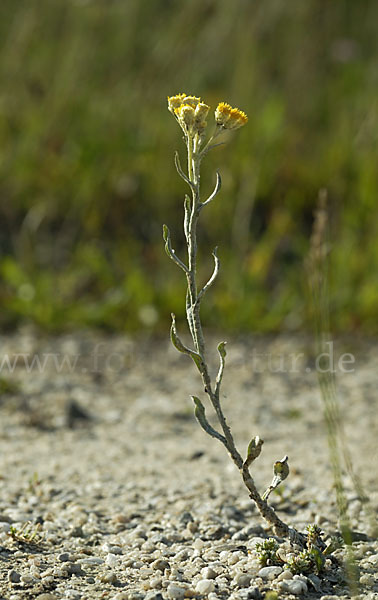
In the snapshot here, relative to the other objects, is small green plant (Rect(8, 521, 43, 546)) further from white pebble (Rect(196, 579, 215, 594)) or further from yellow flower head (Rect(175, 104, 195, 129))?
yellow flower head (Rect(175, 104, 195, 129))

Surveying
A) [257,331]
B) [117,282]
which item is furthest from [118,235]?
[257,331]

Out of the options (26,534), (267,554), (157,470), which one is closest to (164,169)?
(157,470)

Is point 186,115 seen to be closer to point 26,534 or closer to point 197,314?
point 197,314

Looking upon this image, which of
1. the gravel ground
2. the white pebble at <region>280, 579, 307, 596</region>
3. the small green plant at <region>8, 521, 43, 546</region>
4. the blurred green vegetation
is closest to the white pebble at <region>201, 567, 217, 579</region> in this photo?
the gravel ground

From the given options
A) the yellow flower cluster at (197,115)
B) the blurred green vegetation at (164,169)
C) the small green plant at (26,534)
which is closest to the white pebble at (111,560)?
the small green plant at (26,534)

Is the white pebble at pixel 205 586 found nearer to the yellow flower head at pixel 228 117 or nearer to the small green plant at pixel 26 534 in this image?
the small green plant at pixel 26 534

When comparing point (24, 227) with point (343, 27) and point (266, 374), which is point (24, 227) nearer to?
point (266, 374)

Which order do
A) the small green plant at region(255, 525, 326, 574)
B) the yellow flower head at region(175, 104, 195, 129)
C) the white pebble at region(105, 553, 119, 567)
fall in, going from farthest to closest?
the white pebble at region(105, 553, 119, 567) → the small green plant at region(255, 525, 326, 574) → the yellow flower head at region(175, 104, 195, 129)
